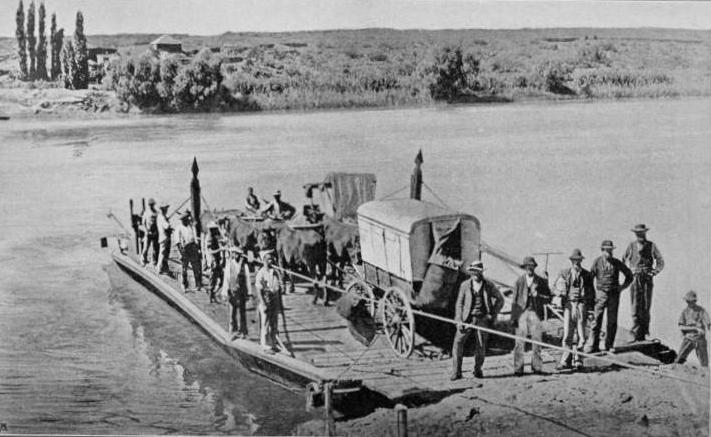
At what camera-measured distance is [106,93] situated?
10.3 m

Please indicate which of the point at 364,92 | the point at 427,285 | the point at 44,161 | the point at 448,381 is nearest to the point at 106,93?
the point at 44,161

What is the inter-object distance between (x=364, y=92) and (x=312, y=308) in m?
2.90

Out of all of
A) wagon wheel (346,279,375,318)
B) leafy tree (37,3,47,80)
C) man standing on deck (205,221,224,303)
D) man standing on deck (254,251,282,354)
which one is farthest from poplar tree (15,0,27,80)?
wagon wheel (346,279,375,318)

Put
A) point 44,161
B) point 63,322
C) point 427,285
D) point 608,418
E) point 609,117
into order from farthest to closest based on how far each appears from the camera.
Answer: point 63,322 < point 44,161 < point 609,117 < point 427,285 < point 608,418

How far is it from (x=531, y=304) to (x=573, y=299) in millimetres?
425

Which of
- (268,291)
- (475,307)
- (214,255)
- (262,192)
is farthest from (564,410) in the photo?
(262,192)

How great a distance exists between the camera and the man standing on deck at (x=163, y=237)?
11688 millimetres

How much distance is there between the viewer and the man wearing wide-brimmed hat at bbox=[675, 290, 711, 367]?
305 inches

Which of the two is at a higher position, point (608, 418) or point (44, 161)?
A: point (44, 161)

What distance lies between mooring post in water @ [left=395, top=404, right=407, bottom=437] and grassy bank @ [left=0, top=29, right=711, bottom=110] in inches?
150

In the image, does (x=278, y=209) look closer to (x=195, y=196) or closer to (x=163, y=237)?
(x=195, y=196)

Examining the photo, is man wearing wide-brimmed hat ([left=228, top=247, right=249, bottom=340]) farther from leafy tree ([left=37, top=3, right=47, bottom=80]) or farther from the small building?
leafy tree ([left=37, top=3, right=47, bottom=80])

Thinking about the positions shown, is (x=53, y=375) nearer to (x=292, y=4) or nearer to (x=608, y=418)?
(x=292, y=4)

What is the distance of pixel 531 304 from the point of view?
7.67 m
